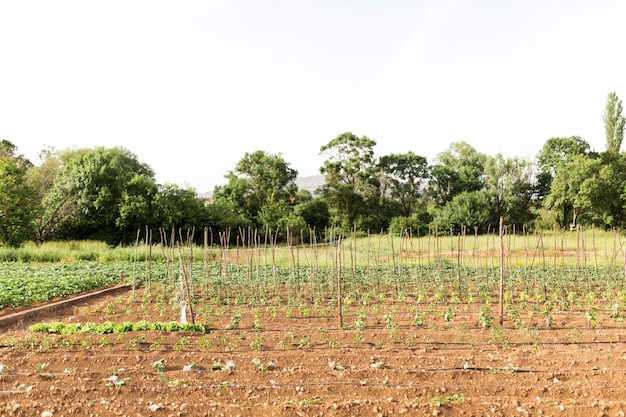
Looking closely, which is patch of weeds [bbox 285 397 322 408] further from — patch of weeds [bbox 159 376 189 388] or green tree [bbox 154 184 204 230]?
green tree [bbox 154 184 204 230]

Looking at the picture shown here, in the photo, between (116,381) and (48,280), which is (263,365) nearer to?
(116,381)

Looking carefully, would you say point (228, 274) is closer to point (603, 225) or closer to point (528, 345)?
point (528, 345)

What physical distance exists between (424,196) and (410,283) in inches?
974

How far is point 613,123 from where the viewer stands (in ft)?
111

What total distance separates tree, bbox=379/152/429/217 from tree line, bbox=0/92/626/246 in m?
0.08

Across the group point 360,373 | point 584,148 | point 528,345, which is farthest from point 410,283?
point 584,148

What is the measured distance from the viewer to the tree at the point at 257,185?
32094 mm

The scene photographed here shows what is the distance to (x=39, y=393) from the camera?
15.1ft

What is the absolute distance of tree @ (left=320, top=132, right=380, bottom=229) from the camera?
109 feet

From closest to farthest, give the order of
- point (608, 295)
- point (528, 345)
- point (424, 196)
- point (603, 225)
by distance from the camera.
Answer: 1. point (528, 345)
2. point (608, 295)
3. point (603, 225)
4. point (424, 196)

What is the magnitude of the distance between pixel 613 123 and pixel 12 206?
37141mm

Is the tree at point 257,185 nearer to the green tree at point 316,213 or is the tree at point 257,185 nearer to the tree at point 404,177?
the green tree at point 316,213

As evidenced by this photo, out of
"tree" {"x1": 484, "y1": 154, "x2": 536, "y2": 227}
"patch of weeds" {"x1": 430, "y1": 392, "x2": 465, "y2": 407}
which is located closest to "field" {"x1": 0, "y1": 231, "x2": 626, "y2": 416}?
"patch of weeds" {"x1": 430, "y1": 392, "x2": 465, "y2": 407}

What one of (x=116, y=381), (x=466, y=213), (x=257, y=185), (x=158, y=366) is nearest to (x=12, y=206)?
(x=257, y=185)
